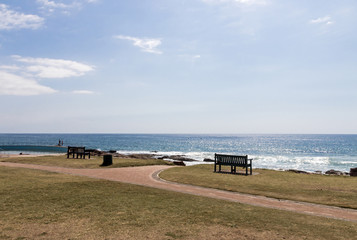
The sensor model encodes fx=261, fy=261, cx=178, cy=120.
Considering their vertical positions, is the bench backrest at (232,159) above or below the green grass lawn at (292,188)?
above

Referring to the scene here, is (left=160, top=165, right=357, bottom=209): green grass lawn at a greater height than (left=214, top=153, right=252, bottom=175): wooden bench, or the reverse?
(left=214, top=153, right=252, bottom=175): wooden bench

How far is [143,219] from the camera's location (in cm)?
783

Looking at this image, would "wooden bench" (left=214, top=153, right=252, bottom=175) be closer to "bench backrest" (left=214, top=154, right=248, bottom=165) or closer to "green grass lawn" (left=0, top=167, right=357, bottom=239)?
"bench backrest" (left=214, top=154, right=248, bottom=165)

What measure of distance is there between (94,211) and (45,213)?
1465mm

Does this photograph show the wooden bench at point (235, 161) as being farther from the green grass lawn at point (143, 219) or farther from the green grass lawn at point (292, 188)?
the green grass lawn at point (143, 219)

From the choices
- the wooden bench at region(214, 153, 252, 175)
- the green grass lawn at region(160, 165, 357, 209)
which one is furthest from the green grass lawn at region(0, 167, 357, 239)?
the wooden bench at region(214, 153, 252, 175)

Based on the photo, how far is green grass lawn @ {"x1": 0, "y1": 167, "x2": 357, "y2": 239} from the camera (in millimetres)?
6656

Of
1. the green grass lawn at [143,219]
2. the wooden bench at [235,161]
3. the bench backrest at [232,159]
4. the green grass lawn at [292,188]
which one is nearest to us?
the green grass lawn at [143,219]

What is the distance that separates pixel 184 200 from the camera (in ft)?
33.9

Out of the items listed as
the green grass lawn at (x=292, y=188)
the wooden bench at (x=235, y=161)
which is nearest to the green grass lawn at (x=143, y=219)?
the green grass lawn at (x=292, y=188)

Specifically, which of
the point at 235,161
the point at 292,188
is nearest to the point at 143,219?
the point at 292,188

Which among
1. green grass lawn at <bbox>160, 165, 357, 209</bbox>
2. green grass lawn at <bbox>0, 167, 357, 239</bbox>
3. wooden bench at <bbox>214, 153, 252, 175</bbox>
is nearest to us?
green grass lawn at <bbox>0, 167, 357, 239</bbox>

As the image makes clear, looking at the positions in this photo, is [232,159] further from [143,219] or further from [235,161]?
[143,219]

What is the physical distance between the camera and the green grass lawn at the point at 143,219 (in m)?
6.66
